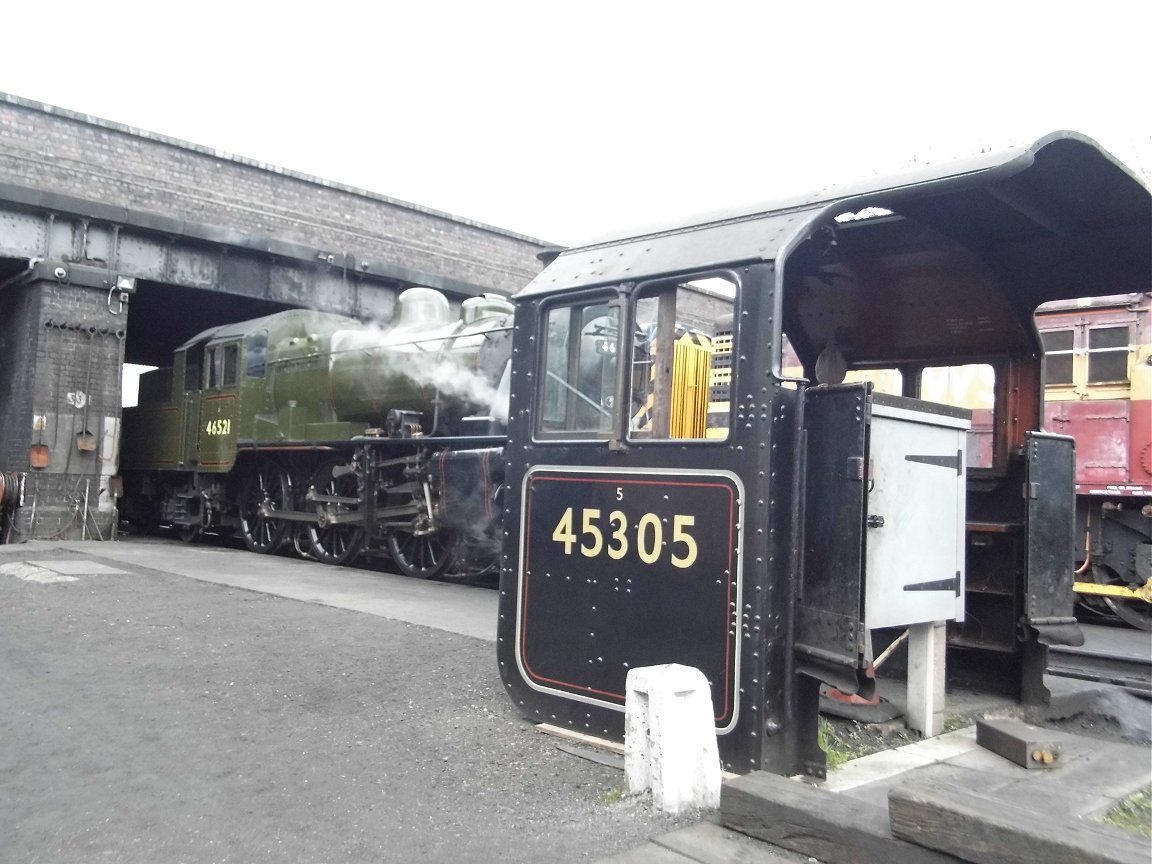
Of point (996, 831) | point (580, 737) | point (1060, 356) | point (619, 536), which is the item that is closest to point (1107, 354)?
point (1060, 356)

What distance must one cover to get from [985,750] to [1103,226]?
2522 mm

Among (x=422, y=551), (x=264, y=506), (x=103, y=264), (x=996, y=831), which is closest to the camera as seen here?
(x=996, y=831)

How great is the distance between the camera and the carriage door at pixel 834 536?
3.53 metres

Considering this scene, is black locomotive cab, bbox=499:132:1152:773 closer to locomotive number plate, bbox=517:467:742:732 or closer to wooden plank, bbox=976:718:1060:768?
locomotive number plate, bbox=517:467:742:732

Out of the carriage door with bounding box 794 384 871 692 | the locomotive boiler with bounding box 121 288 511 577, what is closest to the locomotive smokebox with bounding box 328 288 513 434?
the locomotive boiler with bounding box 121 288 511 577

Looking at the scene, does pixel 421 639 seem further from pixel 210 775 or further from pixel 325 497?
pixel 325 497

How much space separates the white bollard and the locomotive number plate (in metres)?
0.22

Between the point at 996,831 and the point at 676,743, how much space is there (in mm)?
1220

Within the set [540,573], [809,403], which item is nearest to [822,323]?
[809,403]

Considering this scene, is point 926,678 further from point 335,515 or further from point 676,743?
point 335,515

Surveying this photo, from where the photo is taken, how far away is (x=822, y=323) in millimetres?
5555

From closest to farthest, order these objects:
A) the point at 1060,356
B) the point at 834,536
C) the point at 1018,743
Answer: the point at 834,536 < the point at 1018,743 < the point at 1060,356

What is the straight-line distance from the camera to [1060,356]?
10.4 m

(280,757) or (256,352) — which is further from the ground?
(256,352)
